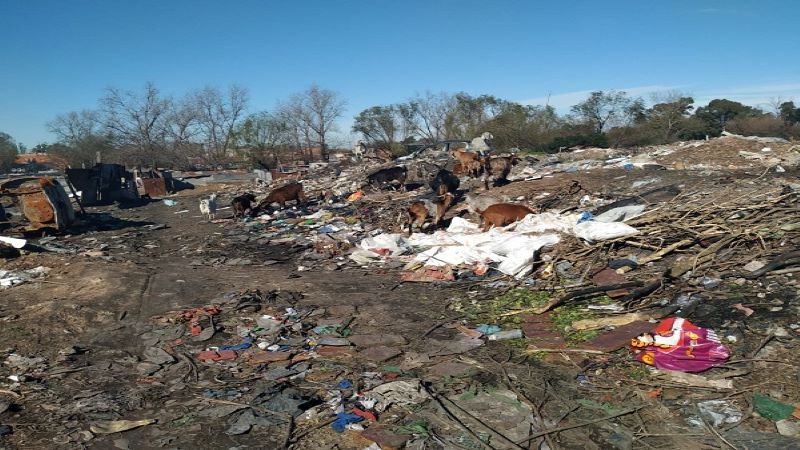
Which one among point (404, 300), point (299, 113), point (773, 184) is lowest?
point (404, 300)

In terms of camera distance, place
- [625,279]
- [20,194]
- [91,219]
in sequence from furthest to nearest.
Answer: [91,219], [20,194], [625,279]

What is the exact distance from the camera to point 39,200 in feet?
40.3

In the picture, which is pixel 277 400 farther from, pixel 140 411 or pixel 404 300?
pixel 404 300

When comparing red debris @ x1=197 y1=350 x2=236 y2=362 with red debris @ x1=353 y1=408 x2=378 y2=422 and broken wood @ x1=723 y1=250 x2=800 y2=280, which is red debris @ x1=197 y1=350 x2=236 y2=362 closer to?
red debris @ x1=353 y1=408 x2=378 y2=422

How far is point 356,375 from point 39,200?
37.3 feet

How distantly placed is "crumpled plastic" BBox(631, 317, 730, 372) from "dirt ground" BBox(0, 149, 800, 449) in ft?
0.38

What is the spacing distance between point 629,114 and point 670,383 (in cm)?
3511

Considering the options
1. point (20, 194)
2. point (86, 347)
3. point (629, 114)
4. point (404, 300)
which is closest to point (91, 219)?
point (20, 194)

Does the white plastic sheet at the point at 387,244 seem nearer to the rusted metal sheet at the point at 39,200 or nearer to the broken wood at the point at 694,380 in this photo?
the broken wood at the point at 694,380

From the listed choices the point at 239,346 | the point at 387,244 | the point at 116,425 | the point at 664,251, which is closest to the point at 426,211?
Answer: the point at 387,244

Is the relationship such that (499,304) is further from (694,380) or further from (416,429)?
(416,429)

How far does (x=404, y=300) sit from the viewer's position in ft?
22.6

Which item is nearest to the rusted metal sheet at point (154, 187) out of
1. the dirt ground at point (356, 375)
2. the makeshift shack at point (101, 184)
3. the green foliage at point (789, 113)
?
the makeshift shack at point (101, 184)

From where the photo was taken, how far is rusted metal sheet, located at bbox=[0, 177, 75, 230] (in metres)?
12.2
